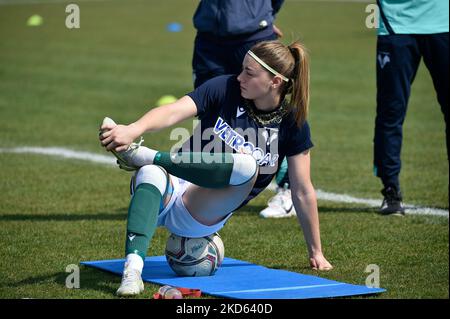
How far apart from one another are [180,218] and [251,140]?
65 cm

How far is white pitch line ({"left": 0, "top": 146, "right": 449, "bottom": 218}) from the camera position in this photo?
27.4 ft

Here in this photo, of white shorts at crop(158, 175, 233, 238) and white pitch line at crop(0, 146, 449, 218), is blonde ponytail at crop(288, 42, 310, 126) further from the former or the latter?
white pitch line at crop(0, 146, 449, 218)

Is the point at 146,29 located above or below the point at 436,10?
below

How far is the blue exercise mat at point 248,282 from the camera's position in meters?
5.51

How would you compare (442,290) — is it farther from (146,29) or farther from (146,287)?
(146,29)

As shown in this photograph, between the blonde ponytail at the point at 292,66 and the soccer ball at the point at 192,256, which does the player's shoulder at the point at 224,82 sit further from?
the soccer ball at the point at 192,256

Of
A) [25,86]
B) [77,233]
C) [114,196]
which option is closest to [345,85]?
[25,86]

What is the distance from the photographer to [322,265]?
20.7ft

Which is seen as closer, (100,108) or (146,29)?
(100,108)

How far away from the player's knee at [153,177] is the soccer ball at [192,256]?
0.46m

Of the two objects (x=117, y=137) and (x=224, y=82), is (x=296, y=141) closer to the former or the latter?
(x=224, y=82)

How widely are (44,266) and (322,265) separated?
5.84 ft

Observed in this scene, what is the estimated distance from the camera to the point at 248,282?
5.86 m

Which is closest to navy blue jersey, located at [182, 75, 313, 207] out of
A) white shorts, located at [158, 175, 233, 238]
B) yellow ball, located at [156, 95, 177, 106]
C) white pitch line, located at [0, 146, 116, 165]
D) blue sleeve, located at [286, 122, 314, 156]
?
blue sleeve, located at [286, 122, 314, 156]
